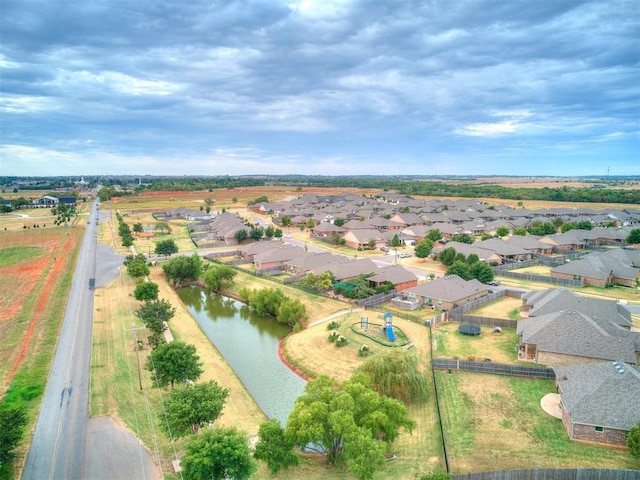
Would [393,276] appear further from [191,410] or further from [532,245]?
[191,410]

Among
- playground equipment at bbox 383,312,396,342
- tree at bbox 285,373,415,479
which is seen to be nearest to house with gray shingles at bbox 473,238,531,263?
playground equipment at bbox 383,312,396,342

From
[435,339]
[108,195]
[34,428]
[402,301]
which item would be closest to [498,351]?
[435,339]

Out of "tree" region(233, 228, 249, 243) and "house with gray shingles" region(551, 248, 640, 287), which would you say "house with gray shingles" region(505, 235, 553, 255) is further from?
"tree" region(233, 228, 249, 243)

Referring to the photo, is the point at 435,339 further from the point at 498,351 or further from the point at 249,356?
the point at 249,356

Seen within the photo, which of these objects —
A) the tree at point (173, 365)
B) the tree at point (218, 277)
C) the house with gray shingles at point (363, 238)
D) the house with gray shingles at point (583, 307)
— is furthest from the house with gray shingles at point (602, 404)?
the house with gray shingles at point (363, 238)

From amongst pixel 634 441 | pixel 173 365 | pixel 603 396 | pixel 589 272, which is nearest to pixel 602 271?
pixel 589 272

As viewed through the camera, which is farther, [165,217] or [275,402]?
[165,217]
